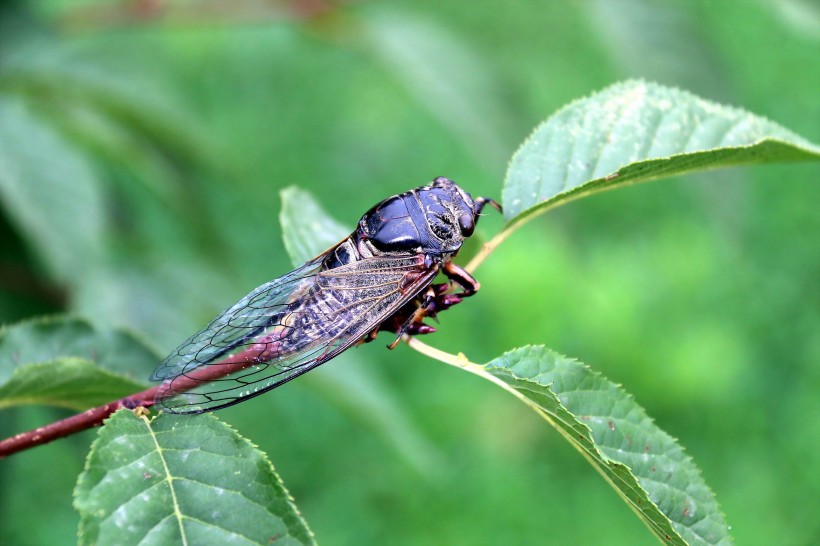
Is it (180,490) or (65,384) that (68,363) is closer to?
(65,384)

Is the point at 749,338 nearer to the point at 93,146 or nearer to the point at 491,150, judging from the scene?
the point at 491,150

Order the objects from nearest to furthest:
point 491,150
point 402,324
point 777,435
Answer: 1. point 402,324
2. point 491,150
3. point 777,435

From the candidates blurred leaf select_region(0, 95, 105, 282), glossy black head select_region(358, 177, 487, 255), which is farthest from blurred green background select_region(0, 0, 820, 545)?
glossy black head select_region(358, 177, 487, 255)

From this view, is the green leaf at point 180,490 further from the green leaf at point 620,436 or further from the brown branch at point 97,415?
the green leaf at point 620,436

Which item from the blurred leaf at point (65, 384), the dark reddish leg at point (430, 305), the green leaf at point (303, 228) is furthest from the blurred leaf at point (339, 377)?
the blurred leaf at point (65, 384)

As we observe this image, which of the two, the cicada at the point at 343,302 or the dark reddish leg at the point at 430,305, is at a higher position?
the cicada at the point at 343,302

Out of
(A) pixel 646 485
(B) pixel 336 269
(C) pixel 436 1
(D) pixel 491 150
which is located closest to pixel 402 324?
(B) pixel 336 269
